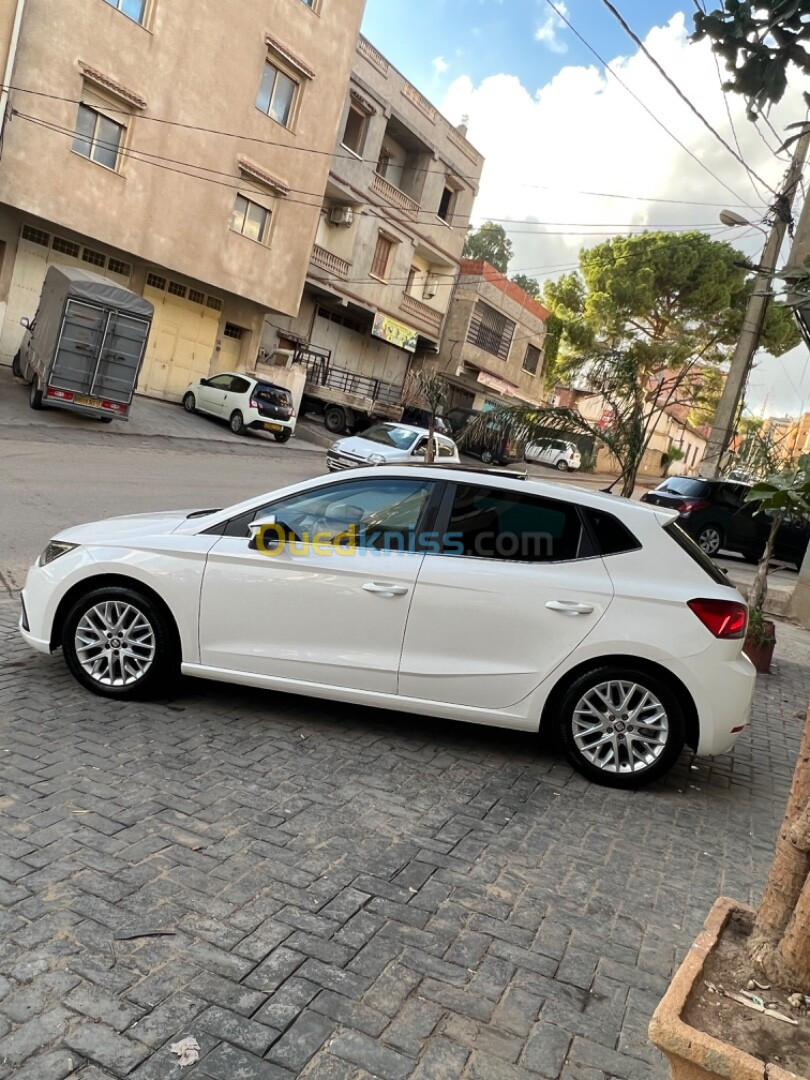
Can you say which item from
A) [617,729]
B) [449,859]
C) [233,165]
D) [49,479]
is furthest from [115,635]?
[233,165]

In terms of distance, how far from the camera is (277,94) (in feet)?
77.4

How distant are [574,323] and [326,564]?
37.8 metres

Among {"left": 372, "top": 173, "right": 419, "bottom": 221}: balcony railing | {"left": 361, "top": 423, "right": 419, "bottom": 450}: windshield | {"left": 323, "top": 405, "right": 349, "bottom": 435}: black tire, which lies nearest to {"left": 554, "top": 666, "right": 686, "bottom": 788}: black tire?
{"left": 361, "top": 423, "right": 419, "bottom": 450}: windshield

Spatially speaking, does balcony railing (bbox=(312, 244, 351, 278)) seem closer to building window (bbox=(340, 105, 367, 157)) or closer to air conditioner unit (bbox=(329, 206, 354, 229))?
air conditioner unit (bbox=(329, 206, 354, 229))

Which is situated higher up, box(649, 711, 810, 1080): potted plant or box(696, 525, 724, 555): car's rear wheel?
box(696, 525, 724, 555): car's rear wheel

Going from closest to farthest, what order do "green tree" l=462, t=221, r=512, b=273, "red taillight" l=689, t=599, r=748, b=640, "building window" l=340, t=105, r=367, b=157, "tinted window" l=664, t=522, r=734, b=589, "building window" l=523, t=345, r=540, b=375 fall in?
"red taillight" l=689, t=599, r=748, b=640
"tinted window" l=664, t=522, r=734, b=589
"building window" l=340, t=105, r=367, b=157
"building window" l=523, t=345, r=540, b=375
"green tree" l=462, t=221, r=512, b=273

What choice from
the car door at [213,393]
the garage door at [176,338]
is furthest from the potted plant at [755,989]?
the garage door at [176,338]

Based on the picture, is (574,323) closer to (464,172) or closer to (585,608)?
(464,172)

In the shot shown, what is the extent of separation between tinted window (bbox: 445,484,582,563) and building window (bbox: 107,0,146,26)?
746 inches

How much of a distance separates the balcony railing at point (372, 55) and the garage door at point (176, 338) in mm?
9765

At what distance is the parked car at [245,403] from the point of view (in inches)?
891

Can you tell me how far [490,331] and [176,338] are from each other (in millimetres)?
17441

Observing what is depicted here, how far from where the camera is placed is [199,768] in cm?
422

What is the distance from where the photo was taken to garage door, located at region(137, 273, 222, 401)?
23.5 m
